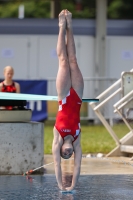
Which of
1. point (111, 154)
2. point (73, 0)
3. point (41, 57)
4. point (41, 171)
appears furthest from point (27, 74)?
point (73, 0)

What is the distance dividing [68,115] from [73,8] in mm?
42783

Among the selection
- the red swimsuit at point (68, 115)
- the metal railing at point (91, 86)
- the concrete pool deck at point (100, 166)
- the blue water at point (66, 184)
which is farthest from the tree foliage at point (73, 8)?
the red swimsuit at point (68, 115)

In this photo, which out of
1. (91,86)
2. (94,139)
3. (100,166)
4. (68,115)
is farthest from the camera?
(91,86)

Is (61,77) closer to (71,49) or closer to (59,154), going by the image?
(71,49)

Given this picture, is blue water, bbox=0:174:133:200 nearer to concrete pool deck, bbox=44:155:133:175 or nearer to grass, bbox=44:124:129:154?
concrete pool deck, bbox=44:155:133:175

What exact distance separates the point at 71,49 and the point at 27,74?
13.4m

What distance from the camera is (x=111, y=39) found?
21.9 metres

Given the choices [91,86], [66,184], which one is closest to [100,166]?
[66,184]

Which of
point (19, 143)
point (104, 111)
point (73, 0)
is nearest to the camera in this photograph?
point (19, 143)

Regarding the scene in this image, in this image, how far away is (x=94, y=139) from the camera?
1603cm

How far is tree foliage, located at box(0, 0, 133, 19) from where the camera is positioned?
156ft

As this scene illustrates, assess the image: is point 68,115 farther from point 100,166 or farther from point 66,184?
point 100,166

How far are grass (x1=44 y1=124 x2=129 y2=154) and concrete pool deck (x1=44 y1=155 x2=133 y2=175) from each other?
131cm

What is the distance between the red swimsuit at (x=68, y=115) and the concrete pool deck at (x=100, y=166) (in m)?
2.21
